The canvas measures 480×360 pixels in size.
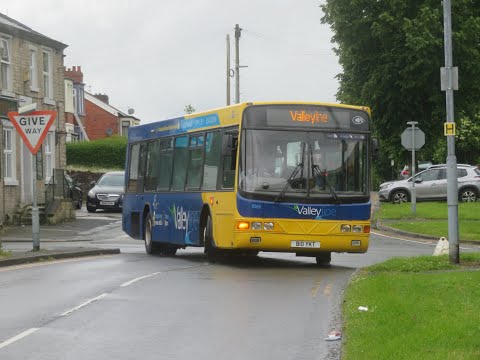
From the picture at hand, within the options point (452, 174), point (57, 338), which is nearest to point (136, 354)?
point (57, 338)

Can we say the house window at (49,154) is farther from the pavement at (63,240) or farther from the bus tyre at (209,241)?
the bus tyre at (209,241)

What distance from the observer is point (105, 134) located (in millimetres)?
101625

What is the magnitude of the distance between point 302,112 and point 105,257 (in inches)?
248

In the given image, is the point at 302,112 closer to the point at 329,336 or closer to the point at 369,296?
the point at 369,296

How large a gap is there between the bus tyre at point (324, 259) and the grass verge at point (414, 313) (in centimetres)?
330

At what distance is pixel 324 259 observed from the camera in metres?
21.7

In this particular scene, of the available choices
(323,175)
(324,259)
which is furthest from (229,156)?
(324,259)

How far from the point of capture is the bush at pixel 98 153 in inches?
2805

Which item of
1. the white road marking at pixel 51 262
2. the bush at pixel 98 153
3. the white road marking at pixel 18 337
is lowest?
the white road marking at pixel 18 337

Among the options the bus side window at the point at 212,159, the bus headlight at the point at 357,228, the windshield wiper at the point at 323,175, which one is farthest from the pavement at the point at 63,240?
the bus headlight at the point at 357,228

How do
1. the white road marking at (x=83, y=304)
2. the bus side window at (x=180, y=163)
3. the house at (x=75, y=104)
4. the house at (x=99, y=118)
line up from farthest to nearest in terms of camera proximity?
the house at (x=99, y=118) → the house at (x=75, y=104) → the bus side window at (x=180, y=163) → the white road marking at (x=83, y=304)

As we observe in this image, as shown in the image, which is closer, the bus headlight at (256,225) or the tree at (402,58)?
the bus headlight at (256,225)

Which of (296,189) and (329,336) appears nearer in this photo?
(329,336)

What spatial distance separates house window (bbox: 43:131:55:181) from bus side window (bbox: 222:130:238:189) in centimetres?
2295
